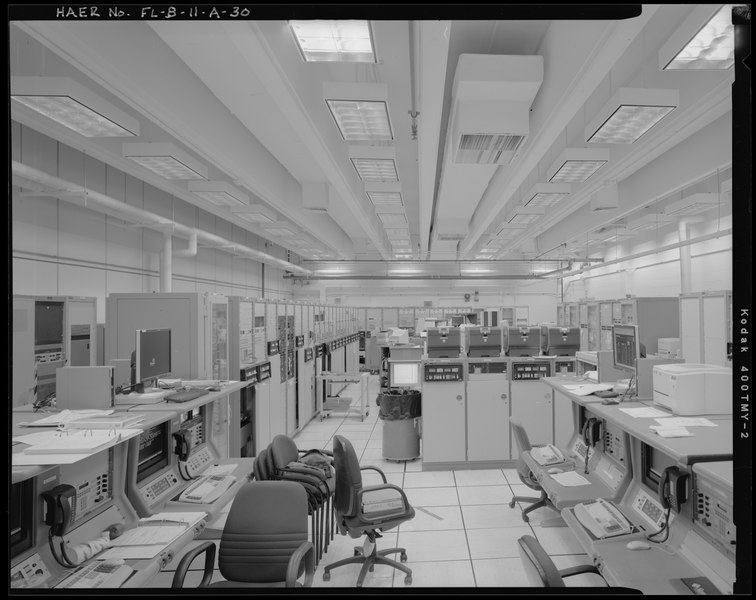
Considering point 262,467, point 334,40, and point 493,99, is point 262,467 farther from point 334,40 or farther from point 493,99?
point 493,99

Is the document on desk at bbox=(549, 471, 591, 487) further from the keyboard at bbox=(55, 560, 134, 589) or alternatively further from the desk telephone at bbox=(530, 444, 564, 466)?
the keyboard at bbox=(55, 560, 134, 589)

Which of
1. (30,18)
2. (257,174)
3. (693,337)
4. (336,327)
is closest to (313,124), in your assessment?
(257,174)


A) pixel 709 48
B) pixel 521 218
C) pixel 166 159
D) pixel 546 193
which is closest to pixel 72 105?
pixel 166 159

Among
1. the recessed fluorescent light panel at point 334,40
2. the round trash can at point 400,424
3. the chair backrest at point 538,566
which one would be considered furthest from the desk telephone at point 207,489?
the recessed fluorescent light panel at point 334,40

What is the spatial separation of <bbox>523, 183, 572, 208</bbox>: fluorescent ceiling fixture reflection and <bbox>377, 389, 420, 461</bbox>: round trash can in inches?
123

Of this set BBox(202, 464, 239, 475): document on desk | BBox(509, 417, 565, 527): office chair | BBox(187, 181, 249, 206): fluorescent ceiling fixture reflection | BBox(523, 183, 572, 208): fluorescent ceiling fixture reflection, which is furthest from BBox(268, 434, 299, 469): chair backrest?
BBox(523, 183, 572, 208): fluorescent ceiling fixture reflection

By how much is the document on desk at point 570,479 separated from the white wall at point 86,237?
455 cm

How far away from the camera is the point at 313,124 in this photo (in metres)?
3.16

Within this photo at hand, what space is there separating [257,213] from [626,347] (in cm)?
533

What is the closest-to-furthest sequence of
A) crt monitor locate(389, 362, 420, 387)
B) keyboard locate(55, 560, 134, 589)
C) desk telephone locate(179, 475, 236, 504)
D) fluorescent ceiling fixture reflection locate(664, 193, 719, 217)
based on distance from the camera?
keyboard locate(55, 560, 134, 589)
desk telephone locate(179, 475, 236, 504)
crt monitor locate(389, 362, 420, 387)
fluorescent ceiling fixture reflection locate(664, 193, 719, 217)

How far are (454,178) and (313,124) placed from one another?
2.48 meters

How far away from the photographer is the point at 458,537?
3.44 metres

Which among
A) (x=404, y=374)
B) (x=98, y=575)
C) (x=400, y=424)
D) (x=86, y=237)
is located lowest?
(x=400, y=424)

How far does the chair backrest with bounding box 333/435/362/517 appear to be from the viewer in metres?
2.80
